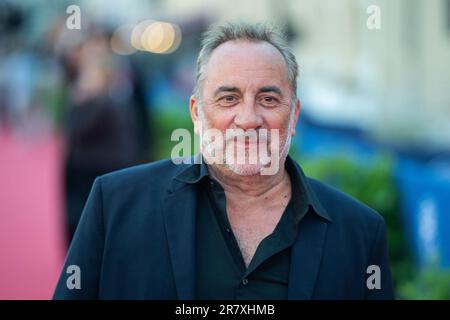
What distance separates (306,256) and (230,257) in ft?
0.82

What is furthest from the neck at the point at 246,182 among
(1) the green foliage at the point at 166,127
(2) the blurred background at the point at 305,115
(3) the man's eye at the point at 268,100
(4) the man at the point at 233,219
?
(1) the green foliage at the point at 166,127

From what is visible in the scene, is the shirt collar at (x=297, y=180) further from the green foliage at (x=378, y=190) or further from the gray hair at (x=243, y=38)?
the green foliage at (x=378, y=190)

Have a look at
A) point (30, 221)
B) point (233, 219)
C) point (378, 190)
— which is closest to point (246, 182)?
point (233, 219)

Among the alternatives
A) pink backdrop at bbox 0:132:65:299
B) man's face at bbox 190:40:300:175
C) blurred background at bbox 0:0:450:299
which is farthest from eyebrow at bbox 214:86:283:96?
pink backdrop at bbox 0:132:65:299

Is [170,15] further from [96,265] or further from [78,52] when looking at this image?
[96,265]

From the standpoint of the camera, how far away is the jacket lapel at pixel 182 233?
8.57 feet

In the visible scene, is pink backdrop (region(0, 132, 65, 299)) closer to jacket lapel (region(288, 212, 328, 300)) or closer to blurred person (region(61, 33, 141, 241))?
blurred person (region(61, 33, 141, 241))

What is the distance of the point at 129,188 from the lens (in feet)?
9.19

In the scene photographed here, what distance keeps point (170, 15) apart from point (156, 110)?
1.38m

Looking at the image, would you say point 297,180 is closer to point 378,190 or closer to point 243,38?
point 243,38

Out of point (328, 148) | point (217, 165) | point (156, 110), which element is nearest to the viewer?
point (217, 165)

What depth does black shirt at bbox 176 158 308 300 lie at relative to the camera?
8.80 feet

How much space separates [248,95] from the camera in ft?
9.18
